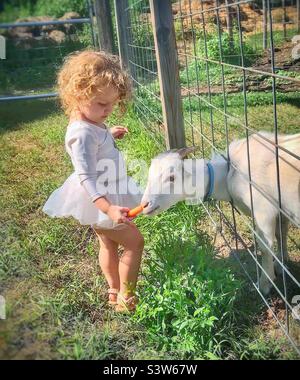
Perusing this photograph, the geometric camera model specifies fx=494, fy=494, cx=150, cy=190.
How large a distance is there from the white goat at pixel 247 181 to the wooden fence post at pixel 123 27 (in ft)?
11.4

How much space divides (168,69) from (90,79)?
936 millimetres

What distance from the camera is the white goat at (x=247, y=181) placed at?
92.5 inches

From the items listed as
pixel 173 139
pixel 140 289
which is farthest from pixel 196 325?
pixel 173 139

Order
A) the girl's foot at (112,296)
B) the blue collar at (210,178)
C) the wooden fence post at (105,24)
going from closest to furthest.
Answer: the girl's foot at (112,296)
the blue collar at (210,178)
the wooden fence post at (105,24)

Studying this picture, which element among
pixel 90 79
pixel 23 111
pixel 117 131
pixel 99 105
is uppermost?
pixel 90 79

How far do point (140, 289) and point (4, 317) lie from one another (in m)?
0.97

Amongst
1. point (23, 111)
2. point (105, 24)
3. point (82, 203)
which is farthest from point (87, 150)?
point (23, 111)

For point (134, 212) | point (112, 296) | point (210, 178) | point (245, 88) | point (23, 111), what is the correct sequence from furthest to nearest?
point (23, 111) < point (210, 178) < point (112, 296) < point (134, 212) < point (245, 88)

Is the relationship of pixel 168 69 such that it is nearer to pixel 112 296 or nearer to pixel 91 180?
pixel 91 180

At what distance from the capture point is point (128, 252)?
243 cm

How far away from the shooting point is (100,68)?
229 centimetres

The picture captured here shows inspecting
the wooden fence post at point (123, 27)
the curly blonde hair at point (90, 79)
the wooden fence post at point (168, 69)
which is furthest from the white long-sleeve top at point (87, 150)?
the wooden fence post at point (123, 27)

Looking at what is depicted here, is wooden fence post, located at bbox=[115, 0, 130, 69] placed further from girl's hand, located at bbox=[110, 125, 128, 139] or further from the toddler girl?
the toddler girl

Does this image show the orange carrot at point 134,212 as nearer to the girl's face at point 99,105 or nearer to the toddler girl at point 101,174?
the toddler girl at point 101,174
